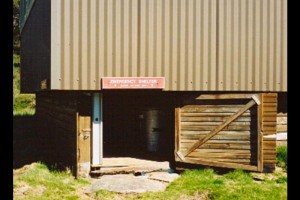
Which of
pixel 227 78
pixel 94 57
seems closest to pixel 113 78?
pixel 94 57

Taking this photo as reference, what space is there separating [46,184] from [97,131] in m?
2.06

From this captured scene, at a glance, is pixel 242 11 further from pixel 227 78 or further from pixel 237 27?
pixel 227 78

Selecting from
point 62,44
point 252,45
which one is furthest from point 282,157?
point 62,44

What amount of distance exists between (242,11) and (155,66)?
313 cm

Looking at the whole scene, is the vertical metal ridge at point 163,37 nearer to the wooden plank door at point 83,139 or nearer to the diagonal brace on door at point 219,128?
the diagonal brace on door at point 219,128

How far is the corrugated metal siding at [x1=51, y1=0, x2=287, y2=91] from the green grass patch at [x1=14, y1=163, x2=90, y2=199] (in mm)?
2389

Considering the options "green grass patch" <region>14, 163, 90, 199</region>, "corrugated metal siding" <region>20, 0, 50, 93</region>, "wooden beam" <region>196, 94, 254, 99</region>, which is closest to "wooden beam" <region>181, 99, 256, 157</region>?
"wooden beam" <region>196, 94, 254, 99</region>

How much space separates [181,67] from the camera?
1055 cm

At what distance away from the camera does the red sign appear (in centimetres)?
984

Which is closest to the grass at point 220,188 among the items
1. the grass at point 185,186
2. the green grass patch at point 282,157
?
the grass at point 185,186

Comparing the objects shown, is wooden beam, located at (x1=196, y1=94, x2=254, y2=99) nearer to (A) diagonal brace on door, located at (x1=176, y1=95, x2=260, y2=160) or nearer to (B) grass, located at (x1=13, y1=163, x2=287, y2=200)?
(A) diagonal brace on door, located at (x1=176, y1=95, x2=260, y2=160)

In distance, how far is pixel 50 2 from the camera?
974 cm
